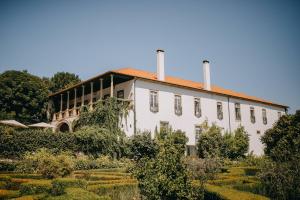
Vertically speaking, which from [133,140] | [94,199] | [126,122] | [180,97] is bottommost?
[94,199]

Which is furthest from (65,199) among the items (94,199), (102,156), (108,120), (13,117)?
(13,117)

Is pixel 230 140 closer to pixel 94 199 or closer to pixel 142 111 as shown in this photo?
pixel 142 111

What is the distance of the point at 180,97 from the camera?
1125 inches

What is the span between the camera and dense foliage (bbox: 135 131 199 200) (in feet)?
29.0

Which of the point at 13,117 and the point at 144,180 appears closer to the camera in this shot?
the point at 144,180

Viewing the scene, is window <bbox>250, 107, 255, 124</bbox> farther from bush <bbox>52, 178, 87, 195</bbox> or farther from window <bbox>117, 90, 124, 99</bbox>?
bush <bbox>52, 178, 87, 195</bbox>

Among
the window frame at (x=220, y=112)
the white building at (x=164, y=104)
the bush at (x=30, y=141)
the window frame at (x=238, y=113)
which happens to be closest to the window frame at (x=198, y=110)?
the white building at (x=164, y=104)

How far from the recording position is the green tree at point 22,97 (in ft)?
120

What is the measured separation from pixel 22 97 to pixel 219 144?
24602mm

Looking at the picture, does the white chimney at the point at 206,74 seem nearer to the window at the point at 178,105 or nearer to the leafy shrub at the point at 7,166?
the window at the point at 178,105

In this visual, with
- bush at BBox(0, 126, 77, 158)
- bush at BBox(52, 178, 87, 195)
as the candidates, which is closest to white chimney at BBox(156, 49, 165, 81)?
bush at BBox(0, 126, 77, 158)

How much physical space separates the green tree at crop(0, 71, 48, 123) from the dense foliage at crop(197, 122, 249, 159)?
72.0ft

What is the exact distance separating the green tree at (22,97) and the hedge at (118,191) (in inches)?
1095

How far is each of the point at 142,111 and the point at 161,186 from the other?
1651 cm
